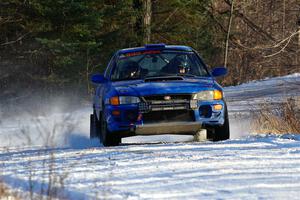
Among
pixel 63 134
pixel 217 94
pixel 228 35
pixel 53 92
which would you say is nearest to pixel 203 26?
pixel 228 35

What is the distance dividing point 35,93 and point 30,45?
7.31 ft

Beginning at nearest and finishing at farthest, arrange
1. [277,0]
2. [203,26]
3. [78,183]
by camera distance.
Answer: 1. [78,183]
2. [203,26]
3. [277,0]

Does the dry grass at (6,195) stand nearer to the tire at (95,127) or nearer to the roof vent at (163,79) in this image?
the roof vent at (163,79)

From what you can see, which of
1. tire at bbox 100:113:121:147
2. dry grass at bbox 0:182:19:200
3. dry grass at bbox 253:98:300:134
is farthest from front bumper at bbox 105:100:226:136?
dry grass at bbox 0:182:19:200

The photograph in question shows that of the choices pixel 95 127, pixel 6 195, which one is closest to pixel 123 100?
pixel 95 127

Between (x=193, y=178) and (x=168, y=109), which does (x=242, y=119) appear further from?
(x=193, y=178)

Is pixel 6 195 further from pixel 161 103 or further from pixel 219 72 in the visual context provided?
pixel 219 72

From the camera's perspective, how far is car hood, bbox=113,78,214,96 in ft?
34.2

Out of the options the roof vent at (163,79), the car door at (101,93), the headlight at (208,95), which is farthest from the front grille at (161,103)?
the car door at (101,93)

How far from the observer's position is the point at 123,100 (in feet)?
34.4

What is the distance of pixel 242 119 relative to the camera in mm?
16219

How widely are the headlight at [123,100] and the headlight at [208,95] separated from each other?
83 centimetres

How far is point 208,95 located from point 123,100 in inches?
47.2

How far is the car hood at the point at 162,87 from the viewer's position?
34.2 ft
